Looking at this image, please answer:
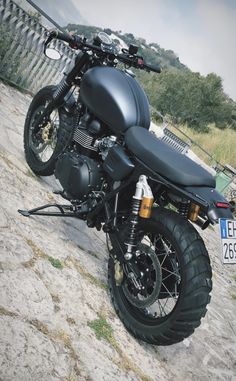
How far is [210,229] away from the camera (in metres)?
7.00

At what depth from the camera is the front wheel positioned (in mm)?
2434

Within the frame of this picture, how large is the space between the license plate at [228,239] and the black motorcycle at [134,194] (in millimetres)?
62

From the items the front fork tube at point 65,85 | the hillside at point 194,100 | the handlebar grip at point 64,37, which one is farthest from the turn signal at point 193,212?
the hillside at point 194,100

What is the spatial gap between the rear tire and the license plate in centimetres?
186

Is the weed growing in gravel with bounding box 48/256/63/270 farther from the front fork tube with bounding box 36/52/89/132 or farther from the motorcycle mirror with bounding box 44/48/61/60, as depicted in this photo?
the motorcycle mirror with bounding box 44/48/61/60

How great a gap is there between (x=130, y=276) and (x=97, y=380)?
763 mm

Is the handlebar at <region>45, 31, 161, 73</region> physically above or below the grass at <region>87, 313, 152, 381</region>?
above

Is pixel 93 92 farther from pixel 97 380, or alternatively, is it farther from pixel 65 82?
pixel 97 380

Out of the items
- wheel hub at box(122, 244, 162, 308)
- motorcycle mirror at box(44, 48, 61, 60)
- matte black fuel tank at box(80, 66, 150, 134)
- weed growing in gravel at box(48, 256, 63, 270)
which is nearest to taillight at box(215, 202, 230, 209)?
wheel hub at box(122, 244, 162, 308)

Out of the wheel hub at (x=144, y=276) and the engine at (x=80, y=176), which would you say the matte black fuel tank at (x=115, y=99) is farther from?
the wheel hub at (x=144, y=276)

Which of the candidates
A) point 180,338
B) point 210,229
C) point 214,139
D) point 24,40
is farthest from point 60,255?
point 214,139

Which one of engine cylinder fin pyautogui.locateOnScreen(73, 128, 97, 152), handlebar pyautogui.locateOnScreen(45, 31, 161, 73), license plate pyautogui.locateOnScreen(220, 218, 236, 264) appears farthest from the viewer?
handlebar pyautogui.locateOnScreen(45, 31, 161, 73)

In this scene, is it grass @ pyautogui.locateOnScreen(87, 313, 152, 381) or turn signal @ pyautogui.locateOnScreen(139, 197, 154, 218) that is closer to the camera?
grass @ pyautogui.locateOnScreen(87, 313, 152, 381)

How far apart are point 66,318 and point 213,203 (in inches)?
44.6
